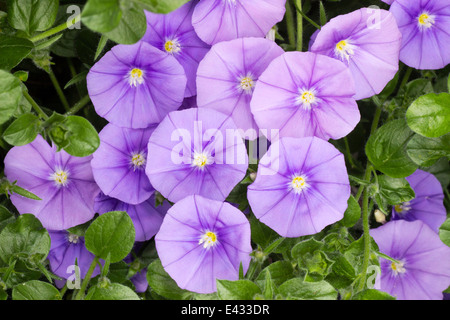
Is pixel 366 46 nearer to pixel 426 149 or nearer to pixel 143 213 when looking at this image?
pixel 426 149

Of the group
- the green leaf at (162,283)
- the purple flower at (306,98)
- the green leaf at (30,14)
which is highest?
the green leaf at (30,14)

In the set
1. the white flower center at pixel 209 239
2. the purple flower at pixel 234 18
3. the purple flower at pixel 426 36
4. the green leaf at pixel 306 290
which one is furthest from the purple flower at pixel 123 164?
the purple flower at pixel 426 36

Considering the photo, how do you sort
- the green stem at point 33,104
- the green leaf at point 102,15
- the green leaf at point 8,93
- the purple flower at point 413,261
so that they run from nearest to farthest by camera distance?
1. the green leaf at point 102,15
2. the green leaf at point 8,93
3. the green stem at point 33,104
4. the purple flower at point 413,261

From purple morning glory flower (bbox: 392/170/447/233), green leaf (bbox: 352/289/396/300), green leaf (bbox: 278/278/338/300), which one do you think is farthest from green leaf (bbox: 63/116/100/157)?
purple morning glory flower (bbox: 392/170/447/233)

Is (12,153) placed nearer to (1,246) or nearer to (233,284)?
(1,246)

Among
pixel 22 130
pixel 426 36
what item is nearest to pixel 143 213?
pixel 22 130

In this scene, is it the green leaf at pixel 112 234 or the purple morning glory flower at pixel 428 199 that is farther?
the purple morning glory flower at pixel 428 199

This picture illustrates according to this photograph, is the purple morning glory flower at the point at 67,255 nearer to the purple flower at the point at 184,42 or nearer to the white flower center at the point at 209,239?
the white flower center at the point at 209,239
